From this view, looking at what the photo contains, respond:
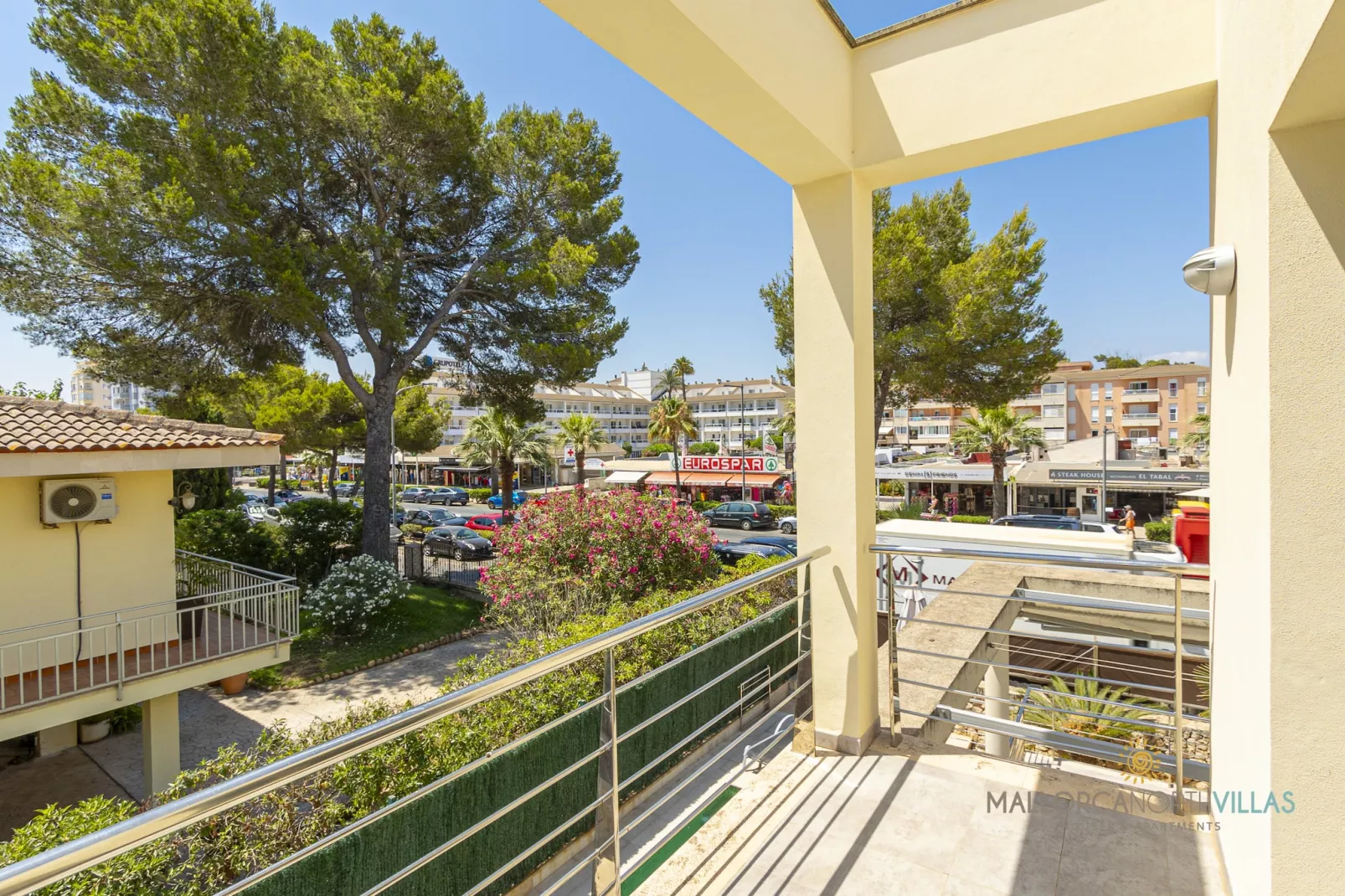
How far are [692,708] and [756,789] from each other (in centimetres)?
264

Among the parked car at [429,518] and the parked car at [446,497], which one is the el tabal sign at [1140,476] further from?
the parked car at [446,497]

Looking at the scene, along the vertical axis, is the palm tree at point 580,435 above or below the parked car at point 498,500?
above

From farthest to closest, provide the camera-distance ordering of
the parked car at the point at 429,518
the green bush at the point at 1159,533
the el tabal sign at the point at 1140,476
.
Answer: the parked car at the point at 429,518, the el tabal sign at the point at 1140,476, the green bush at the point at 1159,533

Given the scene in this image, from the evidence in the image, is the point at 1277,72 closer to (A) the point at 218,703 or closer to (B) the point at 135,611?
(B) the point at 135,611

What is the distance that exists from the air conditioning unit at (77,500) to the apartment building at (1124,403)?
37.4 metres

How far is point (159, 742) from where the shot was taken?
6.65 metres

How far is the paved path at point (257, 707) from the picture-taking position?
7.32 metres

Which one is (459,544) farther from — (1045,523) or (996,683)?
(1045,523)

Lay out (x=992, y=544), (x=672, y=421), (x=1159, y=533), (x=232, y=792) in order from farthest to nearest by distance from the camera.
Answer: (x=672, y=421), (x=1159, y=533), (x=992, y=544), (x=232, y=792)

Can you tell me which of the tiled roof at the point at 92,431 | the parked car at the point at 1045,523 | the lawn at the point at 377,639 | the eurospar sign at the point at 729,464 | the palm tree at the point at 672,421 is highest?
the palm tree at the point at 672,421

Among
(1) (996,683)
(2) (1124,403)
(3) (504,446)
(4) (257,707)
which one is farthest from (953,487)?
(4) (257,707)

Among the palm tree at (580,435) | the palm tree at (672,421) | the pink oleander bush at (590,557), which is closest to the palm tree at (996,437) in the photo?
the palm tree at (672,421)

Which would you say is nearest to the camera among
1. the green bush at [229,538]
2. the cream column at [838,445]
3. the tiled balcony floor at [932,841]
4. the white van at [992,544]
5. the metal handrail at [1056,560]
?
the tiled balcony floor at [932,841]

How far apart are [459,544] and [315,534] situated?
201 inches
